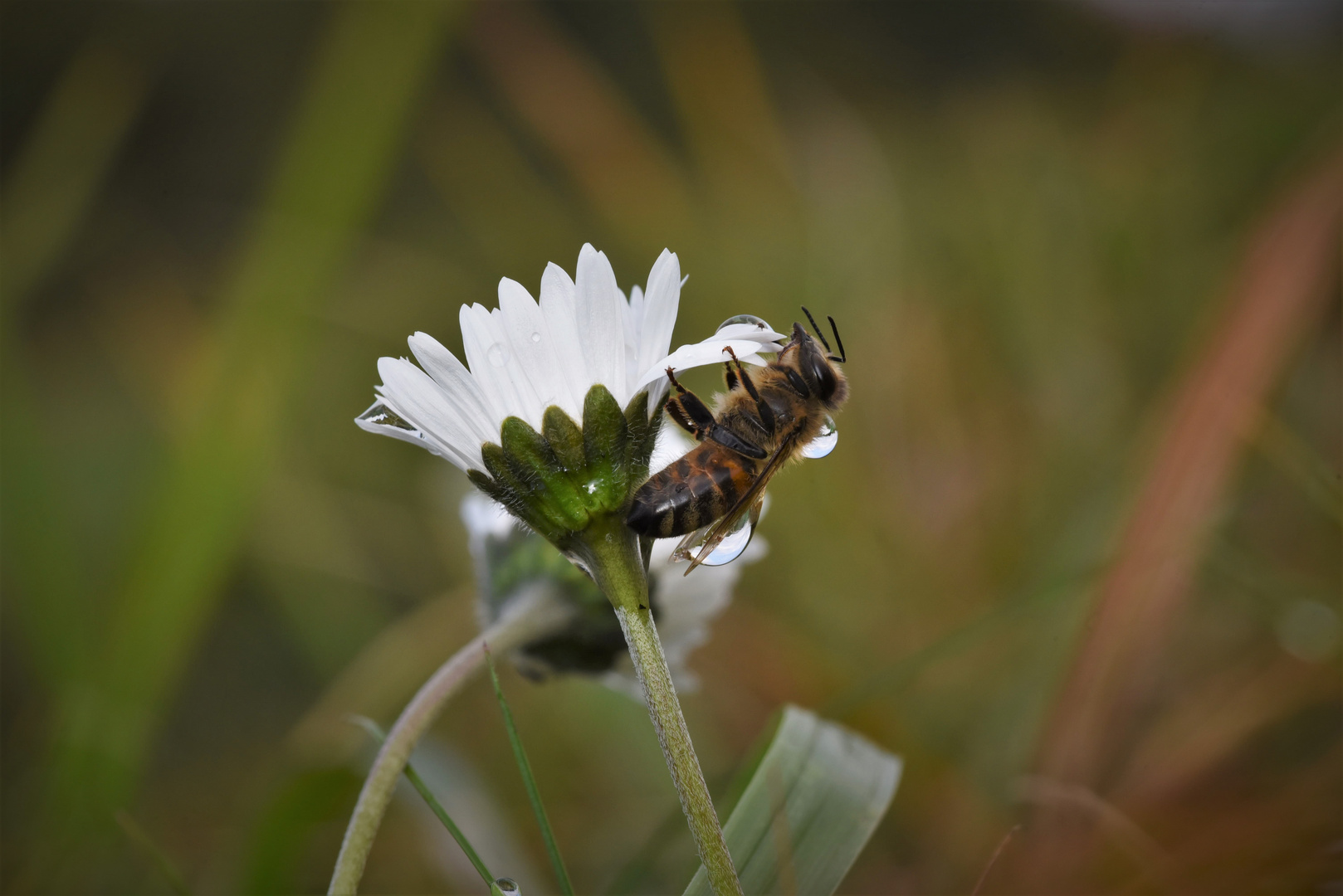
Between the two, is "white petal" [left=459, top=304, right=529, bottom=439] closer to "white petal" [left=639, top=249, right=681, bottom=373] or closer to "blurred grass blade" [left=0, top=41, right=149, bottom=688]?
"white petal" [left=639, top=249, right=681, bottom=373]

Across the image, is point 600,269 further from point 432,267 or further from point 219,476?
point 432,267

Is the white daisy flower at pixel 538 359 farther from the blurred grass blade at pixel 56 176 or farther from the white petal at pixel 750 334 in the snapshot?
the blurred grass blade at pixel 56 176

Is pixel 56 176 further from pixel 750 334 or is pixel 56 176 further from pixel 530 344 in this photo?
pixel 750 334

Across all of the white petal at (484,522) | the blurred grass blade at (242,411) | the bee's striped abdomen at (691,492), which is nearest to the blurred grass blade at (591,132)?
the blurred grass blade at (242,411)

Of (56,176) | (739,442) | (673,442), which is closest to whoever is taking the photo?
(739,442)

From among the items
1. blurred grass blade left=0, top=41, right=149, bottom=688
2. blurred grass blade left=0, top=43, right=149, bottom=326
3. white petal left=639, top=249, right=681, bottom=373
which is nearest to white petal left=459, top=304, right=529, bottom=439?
white petal left=639, top=249, right=681, bottom=373

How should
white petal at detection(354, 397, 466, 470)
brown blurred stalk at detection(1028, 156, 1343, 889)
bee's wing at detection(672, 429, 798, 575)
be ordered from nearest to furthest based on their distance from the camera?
white petal at detection(354, 397, 466, 470) → bee's wing at detection(672, 429, 798, 575) → brown blurred stalk at detection(1028, 156, 1343, 889)

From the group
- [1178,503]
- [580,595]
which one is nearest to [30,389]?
[580,595]
